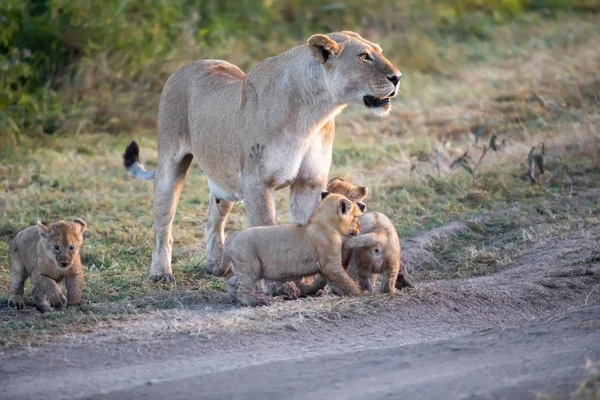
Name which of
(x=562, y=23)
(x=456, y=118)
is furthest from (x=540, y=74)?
(x=562, y=23)

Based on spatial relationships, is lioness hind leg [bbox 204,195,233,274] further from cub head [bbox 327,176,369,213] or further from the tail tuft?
cub head [bbox 327,176,369,213]

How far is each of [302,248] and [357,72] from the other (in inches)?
45.0

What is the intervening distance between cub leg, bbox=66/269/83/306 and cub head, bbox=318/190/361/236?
4.71 ft

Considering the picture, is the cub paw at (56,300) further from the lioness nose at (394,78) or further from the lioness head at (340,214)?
the lioness nose at (394,78)

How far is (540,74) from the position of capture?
13.5 meters

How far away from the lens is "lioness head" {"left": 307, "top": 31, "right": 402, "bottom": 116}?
617 cm

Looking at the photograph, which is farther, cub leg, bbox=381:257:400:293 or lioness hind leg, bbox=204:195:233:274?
lioness hind leg, bbox=204:195:233:274

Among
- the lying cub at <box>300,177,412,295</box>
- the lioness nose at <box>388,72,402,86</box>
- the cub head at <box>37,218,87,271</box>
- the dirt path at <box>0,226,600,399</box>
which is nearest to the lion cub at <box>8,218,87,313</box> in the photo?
the cub head at <box>37,218,87,271</box>

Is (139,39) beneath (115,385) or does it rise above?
above

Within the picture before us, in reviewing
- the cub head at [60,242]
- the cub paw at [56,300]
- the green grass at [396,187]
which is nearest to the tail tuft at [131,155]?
the green grass at [396,187]

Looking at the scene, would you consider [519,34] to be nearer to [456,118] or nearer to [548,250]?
[456,118]

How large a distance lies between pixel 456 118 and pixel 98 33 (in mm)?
4178

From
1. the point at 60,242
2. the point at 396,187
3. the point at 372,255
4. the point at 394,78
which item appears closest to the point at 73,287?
the point at 60,242

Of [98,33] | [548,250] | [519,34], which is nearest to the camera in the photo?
[548,250]
